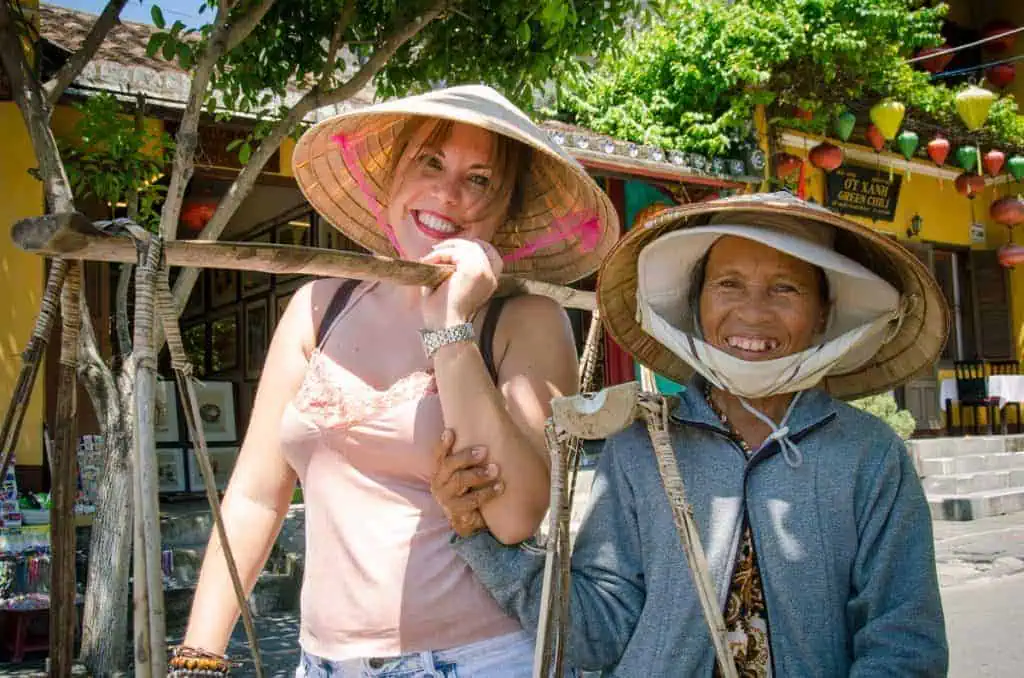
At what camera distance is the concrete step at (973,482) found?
8539mm

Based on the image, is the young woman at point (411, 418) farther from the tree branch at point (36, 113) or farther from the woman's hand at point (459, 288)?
the tree branch at point (36, 113)

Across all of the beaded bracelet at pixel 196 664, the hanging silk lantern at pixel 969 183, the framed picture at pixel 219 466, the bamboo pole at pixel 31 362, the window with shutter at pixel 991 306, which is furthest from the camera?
the window with shutter at pixel 991 306

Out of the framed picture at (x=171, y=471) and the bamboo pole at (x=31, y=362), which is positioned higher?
the bamboo pole at (x=31, y=362)

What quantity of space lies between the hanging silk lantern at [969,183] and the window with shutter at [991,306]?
1.43m

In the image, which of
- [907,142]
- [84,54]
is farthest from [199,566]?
[907,142]

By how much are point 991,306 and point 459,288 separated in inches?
520

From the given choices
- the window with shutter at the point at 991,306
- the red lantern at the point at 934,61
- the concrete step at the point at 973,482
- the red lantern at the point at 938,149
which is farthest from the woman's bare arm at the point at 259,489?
the window with shutter at the point at 991,306

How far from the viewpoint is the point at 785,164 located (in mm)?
9664

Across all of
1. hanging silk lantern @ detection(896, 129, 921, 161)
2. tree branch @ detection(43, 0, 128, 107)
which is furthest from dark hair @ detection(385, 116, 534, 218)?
hanging silk lantern @ detection(896, 129, 921, 161)

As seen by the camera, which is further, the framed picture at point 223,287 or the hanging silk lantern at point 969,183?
the hanging silk lantern at point 969,183

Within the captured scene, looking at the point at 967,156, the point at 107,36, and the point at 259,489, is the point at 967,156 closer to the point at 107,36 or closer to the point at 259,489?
the point at 107,36

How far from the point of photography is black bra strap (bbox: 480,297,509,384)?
1450 mm

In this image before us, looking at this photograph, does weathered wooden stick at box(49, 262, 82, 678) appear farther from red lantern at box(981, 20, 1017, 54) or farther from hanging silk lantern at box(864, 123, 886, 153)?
red lantern at box(981, 20, 1017, 54)

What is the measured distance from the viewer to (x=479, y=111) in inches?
58.6
